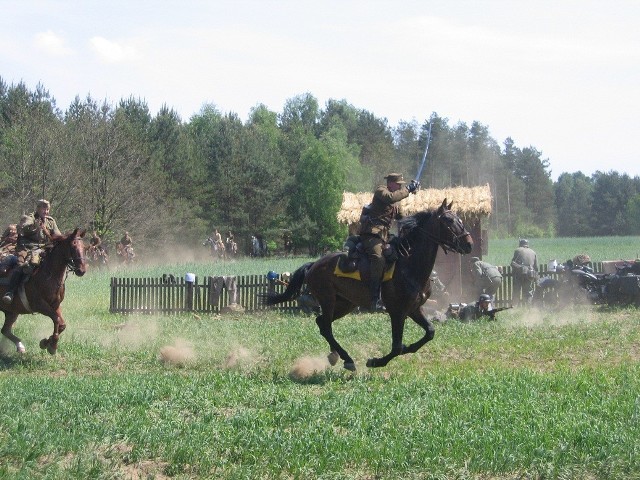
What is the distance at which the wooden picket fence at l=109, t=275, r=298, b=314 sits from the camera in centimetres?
2580

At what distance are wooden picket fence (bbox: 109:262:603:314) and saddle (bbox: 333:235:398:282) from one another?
11.0 metres

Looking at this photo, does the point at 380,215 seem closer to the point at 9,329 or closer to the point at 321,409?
the point at 321,409

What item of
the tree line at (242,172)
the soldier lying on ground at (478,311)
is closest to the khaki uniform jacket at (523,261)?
the soldier lying on ground at (478,311)

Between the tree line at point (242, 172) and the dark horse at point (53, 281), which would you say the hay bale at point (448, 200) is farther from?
the tree line at point (242, 172)

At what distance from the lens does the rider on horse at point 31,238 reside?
16.2m

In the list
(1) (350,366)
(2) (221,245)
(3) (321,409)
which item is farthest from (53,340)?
(2) (221,245)

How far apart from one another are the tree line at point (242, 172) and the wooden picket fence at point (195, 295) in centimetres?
2194

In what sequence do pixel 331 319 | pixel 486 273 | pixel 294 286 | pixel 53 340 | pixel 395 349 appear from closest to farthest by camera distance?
pixel 395 349, pixel 331 319, pixel 294 286, pixel 53 340, pixel 486 273

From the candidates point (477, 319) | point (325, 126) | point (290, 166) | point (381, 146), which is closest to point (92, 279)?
point (477, 319)

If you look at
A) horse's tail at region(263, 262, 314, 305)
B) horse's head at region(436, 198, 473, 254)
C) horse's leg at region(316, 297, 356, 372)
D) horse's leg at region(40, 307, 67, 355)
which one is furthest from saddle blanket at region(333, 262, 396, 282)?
horse's leg at region(40, 307, 67, 355)

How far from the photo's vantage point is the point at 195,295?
86.3ft

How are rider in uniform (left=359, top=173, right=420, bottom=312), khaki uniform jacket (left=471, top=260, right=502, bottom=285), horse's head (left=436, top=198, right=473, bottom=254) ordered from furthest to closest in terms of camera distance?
1. khaki uniform jacket (left=471, top=260, right=502, bottom=285)
2. rider in uniform (left=359, top=173, right=420, bottom=312)
3. horse's head (left=436, top=198, right=473, bottom=254)

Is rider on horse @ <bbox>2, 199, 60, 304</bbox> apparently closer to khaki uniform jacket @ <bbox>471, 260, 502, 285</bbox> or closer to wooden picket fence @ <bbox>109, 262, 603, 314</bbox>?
wooden picket fence @ <bbox>109, 262, 603, 314</bbox>

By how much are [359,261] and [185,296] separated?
1332 centimetres
